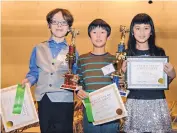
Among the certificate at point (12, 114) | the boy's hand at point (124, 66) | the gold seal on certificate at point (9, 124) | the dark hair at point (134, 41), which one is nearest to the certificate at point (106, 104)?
the boy's hand at point (124, 66)

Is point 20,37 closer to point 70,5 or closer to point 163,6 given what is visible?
point 70,5

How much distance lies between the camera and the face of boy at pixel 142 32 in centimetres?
159

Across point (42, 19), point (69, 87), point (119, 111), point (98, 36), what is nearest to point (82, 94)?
point (69, 87)

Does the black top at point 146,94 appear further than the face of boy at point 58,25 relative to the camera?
No

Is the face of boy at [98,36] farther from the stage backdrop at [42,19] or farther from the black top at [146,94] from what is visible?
the stage backdrop at [42,19]

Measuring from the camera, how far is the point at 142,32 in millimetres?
1593

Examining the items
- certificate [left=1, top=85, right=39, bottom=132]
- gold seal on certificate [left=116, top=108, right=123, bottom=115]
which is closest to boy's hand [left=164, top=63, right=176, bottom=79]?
gold seal on certificate [left=116, top=108, right=123, bottom=115]

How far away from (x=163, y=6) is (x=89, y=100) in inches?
72.8

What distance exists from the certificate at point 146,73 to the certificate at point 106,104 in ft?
0.29

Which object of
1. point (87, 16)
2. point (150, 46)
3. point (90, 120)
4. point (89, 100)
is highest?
point (87, 16)

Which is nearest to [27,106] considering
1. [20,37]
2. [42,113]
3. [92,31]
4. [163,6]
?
[42,113]

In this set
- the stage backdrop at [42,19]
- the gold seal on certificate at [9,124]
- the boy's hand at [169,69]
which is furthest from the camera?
the stage backdrop at [42,19]

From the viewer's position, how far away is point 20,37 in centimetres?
316

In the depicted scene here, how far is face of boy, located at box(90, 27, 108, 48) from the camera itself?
1653 mm
